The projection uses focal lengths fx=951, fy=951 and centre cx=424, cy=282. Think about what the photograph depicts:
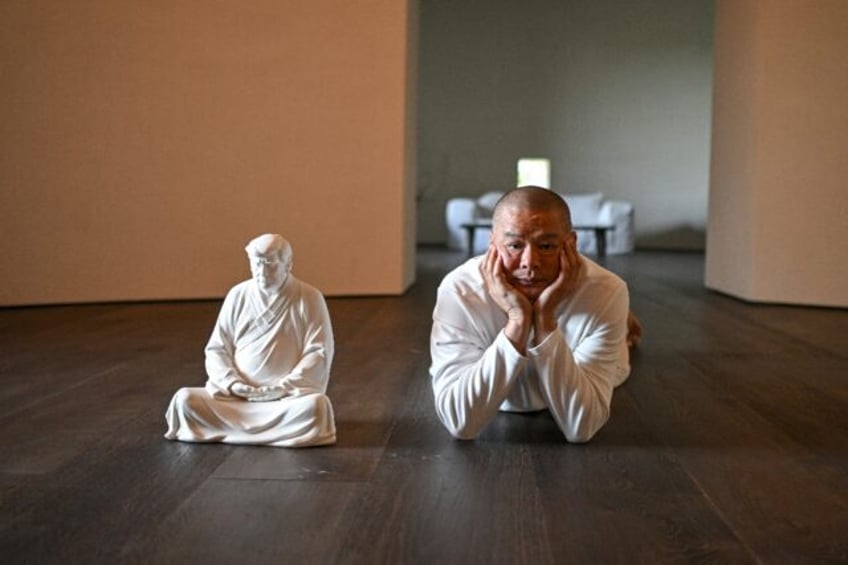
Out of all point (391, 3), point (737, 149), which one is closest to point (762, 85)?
point (737, 149)

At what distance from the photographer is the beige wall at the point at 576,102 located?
16.8 metres

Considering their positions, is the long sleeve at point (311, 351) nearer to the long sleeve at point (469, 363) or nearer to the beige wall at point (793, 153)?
the long sleeve at point (469, 363)

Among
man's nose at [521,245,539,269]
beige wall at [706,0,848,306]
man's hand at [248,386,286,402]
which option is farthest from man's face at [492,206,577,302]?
beige wall at [706,0,848,306]

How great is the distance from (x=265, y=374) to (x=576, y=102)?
48.3 feet

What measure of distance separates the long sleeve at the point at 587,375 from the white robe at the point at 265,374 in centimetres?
74

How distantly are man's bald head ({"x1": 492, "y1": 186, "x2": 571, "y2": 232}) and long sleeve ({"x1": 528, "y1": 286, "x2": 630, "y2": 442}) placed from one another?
1.26ft

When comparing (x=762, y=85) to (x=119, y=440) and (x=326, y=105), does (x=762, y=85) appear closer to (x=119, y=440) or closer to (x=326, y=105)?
(x=326, y=105)

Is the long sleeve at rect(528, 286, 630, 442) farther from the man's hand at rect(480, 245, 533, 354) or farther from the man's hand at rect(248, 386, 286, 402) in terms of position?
the man's hand at rect(248, 386, 286, 402)

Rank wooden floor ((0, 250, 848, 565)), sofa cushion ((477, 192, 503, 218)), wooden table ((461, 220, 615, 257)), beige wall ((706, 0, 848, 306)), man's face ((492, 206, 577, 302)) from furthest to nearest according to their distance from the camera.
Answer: sofa cushion ((477, 192, 503, 218)), wooden table ((461, 220, 615, 257)), beige wall ((706, 0, 848, 306)), man's face ((492, 206, 577, 302)), wooden floor ((0, 250, 848, 565))

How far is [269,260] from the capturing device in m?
3.11

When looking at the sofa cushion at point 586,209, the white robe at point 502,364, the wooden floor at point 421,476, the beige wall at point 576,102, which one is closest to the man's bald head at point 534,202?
the white robe at point 502,364

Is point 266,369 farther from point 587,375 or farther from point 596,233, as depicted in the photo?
point 596,233

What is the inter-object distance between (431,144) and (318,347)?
47.5 feet

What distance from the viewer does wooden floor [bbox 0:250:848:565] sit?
225 centimetres
